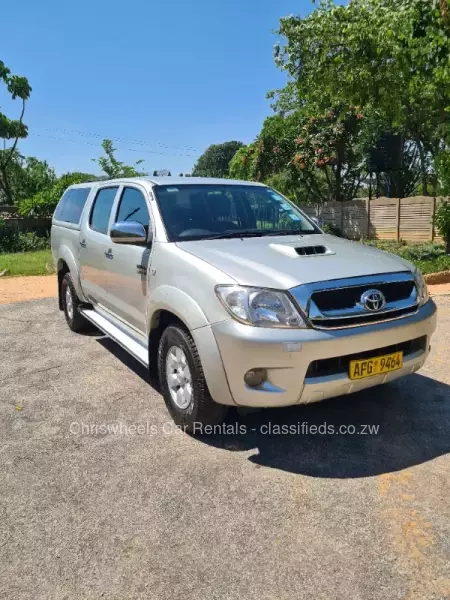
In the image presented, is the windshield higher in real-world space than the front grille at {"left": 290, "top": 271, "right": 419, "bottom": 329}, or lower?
higher

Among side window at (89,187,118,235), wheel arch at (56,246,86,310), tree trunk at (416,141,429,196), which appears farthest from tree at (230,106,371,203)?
side window at (89,187,118,235)

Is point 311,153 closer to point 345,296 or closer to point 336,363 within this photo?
point 345,296

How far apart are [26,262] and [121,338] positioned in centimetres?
1032

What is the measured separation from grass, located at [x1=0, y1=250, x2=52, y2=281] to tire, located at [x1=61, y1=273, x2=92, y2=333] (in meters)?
5.95

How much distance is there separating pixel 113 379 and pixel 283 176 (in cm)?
1792

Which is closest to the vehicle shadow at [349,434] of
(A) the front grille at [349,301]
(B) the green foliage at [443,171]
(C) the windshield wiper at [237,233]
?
(A) the front grille at [349,301]

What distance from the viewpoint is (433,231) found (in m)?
13.7

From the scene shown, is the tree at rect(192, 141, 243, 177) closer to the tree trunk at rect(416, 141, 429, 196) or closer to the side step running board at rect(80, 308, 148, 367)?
the tree trunk at rect(416, 141, 429, 196)

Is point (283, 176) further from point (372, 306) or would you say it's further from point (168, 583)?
point (168, 583)

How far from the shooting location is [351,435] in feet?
11.4

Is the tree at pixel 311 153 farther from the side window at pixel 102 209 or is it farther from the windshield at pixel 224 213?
the windshield at pixel 224 213

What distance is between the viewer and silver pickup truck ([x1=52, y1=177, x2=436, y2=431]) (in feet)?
9.52

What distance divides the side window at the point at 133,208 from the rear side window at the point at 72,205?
124cm

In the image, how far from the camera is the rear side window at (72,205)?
19.0ft
